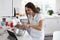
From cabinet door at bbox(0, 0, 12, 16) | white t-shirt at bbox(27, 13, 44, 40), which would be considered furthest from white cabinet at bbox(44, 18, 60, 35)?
white t-shirt at bbox(27, 13, 44, 40)

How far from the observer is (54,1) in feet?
18.1

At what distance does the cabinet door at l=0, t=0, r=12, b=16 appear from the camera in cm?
267

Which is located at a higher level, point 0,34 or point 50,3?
point 50,3

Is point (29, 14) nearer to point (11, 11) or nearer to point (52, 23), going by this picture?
point (11, 11)

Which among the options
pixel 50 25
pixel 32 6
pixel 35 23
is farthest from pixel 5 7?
pixel 50 25

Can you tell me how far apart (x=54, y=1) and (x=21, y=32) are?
3744 mm

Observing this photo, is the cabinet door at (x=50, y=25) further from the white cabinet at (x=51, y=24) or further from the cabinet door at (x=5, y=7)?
the cabinet door at (x=5, y=7)

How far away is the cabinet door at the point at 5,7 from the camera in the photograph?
8.77ft

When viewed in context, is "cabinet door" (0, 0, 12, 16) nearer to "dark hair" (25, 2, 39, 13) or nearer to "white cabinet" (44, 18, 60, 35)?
"dark hair" (25, 2, 39, 13)

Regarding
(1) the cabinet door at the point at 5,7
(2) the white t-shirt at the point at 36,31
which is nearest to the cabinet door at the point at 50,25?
(1) the cabinet door at the point at 5,7

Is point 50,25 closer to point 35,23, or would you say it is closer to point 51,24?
point 51,24

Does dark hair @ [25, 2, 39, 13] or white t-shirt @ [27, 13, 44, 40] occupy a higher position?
dark hair @ [25, 2, 39, 13]

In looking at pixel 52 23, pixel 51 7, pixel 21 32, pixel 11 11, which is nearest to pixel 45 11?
pixel 51 7

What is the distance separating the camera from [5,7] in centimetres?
271
